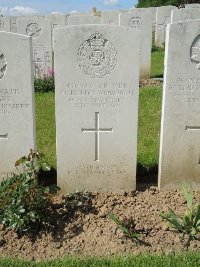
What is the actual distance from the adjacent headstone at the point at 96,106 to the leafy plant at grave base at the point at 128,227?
743 millimetres

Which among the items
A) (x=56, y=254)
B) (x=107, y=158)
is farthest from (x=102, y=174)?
(x=56, y=254)

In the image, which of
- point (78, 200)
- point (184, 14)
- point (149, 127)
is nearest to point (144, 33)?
point (184, 14)

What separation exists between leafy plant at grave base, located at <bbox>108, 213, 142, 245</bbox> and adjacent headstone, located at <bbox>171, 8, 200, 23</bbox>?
910cm

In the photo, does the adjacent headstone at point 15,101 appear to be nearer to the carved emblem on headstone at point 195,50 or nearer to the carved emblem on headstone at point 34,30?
the carved emblem on headstone at point 195,50

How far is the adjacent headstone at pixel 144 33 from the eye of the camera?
10.1 m

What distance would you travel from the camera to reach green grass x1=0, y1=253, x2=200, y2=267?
10.7ft

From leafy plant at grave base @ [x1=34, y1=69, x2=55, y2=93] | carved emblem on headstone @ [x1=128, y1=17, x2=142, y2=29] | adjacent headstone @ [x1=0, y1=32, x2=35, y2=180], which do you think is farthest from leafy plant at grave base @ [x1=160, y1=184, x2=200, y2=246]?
carved emblem on headstone @ [x1=128, y1=17, x2=142, y2=29]

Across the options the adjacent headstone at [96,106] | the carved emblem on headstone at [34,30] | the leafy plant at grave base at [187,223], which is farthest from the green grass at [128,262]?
the carved emblem on headstone at [34,30]

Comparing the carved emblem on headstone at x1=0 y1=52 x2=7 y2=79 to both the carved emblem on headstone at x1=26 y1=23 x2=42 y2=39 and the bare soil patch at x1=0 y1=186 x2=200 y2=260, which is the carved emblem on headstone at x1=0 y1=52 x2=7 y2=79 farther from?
the carved emblem on headstone at x1=26 y1=23 x2=42 y2=39

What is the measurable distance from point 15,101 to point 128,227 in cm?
173

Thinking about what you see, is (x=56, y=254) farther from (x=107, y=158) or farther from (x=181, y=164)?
(x=181, y=164)

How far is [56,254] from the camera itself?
3477mm

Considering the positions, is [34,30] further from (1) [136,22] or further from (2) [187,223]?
(2) [187,223]

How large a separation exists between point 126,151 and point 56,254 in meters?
1.37
